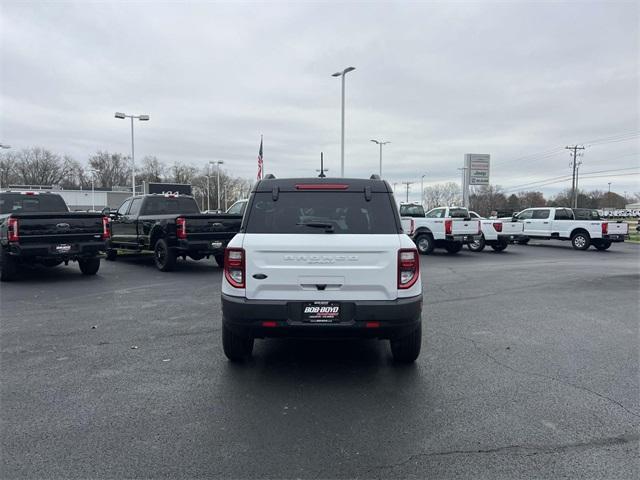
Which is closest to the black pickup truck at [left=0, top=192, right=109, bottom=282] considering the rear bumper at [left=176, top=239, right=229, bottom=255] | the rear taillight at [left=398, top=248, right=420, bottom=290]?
the rear bumper at [left=176, top=239, right=229, bottom=255]

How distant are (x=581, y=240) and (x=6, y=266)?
2110 cm

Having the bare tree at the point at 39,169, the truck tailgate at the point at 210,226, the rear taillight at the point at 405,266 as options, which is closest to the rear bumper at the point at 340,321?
the rear taillight at the point at 405,266

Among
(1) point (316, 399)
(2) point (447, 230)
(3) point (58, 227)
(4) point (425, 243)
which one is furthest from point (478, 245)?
(1) point (316, 399)

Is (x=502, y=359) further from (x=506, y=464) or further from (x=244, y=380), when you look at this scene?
(x=244, y=380)

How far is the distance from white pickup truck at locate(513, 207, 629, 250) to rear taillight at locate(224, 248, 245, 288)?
742 inches

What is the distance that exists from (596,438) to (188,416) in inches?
119

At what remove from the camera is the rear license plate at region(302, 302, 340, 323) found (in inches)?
170

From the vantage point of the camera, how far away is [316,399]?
161 inches

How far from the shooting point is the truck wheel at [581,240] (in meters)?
20.7

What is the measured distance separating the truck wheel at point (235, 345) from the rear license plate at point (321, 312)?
792 millimetres

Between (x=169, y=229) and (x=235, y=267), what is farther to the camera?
(x=169, y=229)

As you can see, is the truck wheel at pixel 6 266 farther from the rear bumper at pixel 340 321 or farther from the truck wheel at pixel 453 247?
the truck wheel at pixel 453 247

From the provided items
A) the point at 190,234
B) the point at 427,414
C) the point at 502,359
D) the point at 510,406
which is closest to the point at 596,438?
the point at 510,406

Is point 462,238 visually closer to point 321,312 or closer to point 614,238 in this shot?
point 614,238
